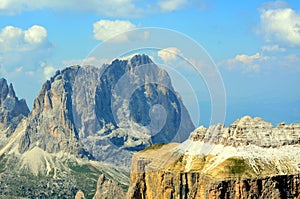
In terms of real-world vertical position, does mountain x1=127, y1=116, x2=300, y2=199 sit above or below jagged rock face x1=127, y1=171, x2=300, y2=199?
above

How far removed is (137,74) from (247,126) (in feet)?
77.9

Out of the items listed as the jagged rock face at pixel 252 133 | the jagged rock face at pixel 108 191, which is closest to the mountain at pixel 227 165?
the jagged rock face at pixel 252 133

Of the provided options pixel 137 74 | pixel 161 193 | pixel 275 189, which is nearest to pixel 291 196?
pixel 275 189

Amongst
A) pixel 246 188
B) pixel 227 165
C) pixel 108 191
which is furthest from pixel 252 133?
pixel 108 191

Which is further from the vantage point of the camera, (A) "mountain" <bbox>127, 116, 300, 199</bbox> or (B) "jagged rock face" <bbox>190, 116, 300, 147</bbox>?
(B) "jagged rock face" <bbox>190, 116, 300, 147</bbox>

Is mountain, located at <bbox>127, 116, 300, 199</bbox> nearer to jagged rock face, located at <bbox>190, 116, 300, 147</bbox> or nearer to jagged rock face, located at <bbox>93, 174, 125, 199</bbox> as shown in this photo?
jagged rock face, located at <bbox>190, 116, 300, 147</bbox>

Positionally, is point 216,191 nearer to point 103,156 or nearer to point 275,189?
point 275,189

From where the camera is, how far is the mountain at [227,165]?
7044 cm

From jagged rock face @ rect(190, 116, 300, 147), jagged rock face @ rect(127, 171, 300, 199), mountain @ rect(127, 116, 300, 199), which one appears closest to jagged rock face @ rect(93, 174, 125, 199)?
mountain @ rect(127, 116, 300, 199)

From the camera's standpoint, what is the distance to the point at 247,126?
3236 inches

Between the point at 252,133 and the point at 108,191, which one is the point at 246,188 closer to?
the point at 252,133

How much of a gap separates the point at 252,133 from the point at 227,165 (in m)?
9.18

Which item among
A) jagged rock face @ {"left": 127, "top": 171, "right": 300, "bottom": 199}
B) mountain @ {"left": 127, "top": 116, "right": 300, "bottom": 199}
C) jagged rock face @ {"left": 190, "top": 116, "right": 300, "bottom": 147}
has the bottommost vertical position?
jagged rock face @ {"left": 127, "top": 171, "right": 300, "bottom": 199}

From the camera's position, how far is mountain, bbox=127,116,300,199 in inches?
2773
